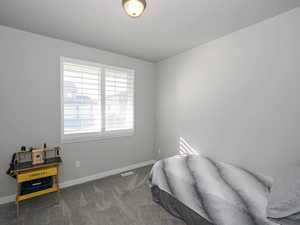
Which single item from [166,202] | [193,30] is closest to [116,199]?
[166,202]

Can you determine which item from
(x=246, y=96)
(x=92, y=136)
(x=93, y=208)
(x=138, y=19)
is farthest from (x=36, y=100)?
(x=246, y=96)

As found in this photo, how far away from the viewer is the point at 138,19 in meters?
1.93

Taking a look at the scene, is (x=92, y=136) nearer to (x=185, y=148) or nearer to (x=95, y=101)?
(x=95, y=101)

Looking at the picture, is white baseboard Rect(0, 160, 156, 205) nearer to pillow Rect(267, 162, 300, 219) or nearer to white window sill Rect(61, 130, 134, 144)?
white window sill Rect(61, 130, 134, 144)

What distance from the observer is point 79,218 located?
6.04 ft

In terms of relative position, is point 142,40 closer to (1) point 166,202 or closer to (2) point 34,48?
(2) point 34,48

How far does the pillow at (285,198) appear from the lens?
1123mm

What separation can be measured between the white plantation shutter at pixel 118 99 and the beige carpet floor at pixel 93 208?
1229 mm

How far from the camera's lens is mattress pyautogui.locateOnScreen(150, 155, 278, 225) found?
133cm

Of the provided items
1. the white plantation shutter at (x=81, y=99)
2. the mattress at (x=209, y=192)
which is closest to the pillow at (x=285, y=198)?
the mattress at (x=209, y=192)

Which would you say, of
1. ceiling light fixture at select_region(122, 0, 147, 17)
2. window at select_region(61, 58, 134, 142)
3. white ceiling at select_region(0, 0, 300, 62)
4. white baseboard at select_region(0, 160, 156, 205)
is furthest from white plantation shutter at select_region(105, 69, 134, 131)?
ceiling light fixture at select_region(122, 0, 147, 17)

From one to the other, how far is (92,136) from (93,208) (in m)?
1.26

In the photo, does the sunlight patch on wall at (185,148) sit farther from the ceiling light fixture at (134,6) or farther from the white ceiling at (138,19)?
the ceiling light fixture at (134,6)

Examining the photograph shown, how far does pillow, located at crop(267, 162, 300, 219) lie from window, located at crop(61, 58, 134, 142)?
2657mm
